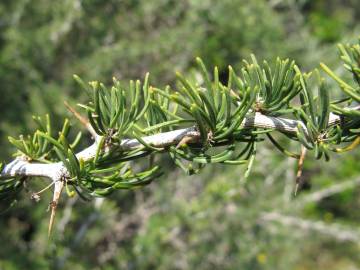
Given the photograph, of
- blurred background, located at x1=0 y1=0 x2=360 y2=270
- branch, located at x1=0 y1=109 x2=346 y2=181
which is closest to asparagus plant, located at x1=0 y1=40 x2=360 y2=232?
branch, located at x1=0 y1=109 x2=346 y2=181

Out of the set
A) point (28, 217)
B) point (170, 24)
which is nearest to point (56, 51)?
point (170, 24)

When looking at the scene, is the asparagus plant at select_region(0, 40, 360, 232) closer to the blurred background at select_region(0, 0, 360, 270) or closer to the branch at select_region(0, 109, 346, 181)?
the branch at select_region(0, 109, 346, 181)

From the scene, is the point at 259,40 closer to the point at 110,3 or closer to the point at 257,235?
the point at 110,3

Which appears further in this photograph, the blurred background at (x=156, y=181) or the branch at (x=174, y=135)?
the blurred background at (x=156, y=181)

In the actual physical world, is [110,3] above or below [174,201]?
above

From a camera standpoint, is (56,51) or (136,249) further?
(56,51)

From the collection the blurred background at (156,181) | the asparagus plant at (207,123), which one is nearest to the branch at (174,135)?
the asparagus plant at (207,123)

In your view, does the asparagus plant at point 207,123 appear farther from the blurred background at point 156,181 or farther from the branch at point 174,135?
the blurred background at point 156,181

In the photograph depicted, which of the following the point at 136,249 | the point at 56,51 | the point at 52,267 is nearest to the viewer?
the point at 52,267

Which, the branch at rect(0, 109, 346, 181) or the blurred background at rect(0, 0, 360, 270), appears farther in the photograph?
the blurred background at rect(0, 0, 360, 270)
